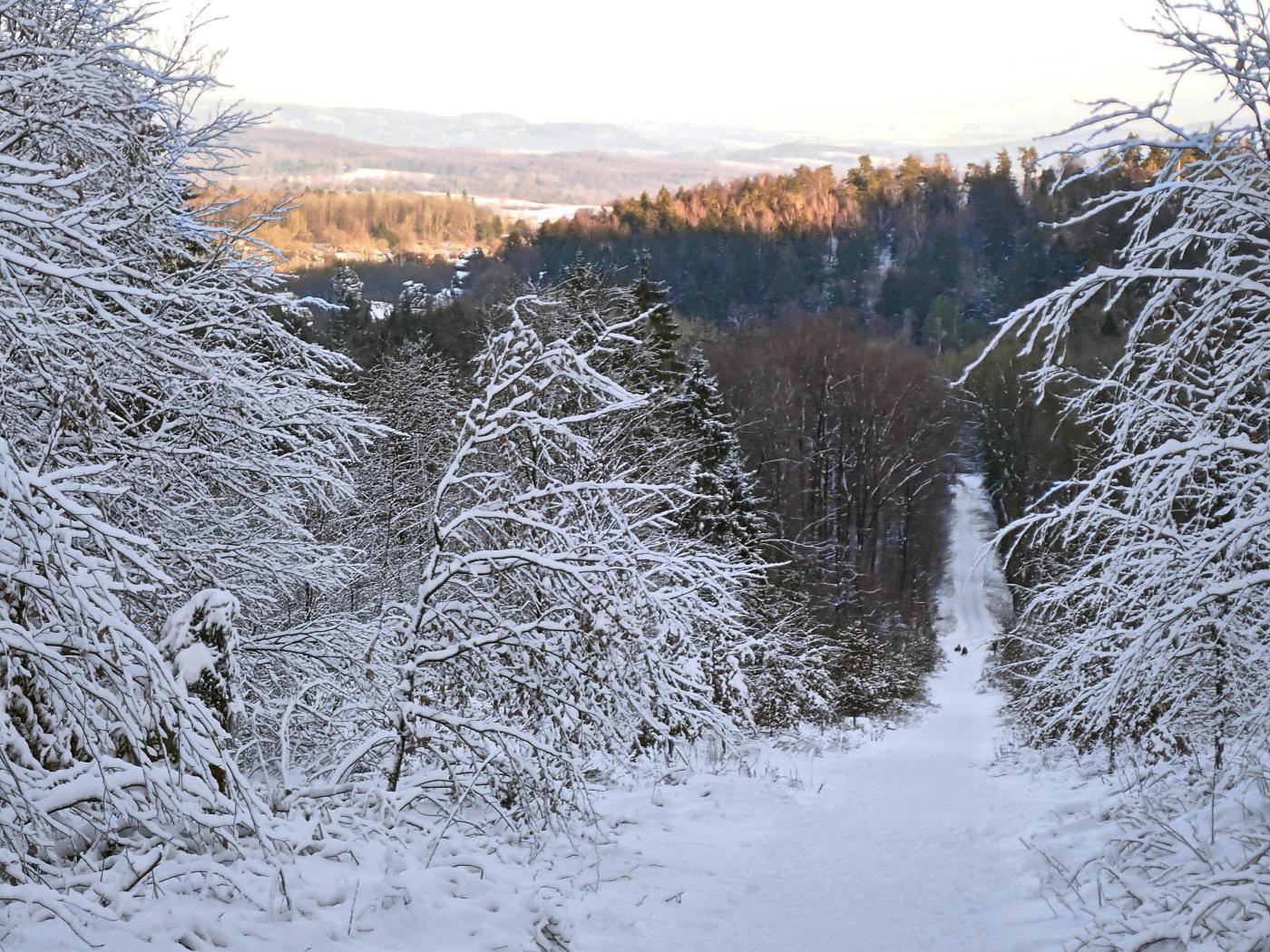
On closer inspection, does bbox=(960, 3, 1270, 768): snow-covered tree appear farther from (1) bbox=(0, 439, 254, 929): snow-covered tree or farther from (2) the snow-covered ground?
(1) bbox=(0, 439, 254, 929): snow-covered tree

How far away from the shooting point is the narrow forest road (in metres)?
5.59

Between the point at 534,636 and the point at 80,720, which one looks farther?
the point at 534,636

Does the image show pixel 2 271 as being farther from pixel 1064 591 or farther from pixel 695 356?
pixel 695 356

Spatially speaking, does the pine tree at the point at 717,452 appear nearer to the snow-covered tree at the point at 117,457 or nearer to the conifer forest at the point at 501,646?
the conifer forest at the point at 501,646

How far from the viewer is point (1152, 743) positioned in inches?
356

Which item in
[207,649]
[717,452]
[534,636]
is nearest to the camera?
[207,649]

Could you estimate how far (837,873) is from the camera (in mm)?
7273

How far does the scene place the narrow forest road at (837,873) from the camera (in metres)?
5.59

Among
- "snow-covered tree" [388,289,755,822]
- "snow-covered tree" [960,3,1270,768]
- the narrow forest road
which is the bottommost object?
the narrow forest road

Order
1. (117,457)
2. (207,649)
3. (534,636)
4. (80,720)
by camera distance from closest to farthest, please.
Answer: (80,720), (207,649), (534,636), (117,457)

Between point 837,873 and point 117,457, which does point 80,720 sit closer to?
point 117,457

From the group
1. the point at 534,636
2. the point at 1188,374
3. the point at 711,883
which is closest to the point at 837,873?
the point at 711,883

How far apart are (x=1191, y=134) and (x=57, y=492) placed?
198 inches

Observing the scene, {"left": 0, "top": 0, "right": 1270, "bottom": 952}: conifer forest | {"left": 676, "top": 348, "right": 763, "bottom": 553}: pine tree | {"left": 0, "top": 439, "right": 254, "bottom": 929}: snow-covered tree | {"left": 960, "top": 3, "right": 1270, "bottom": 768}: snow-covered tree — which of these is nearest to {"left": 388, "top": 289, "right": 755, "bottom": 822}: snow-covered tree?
{"left": 0, "top": 0, "right": 1270, "bottom": 952}: conifer forest
